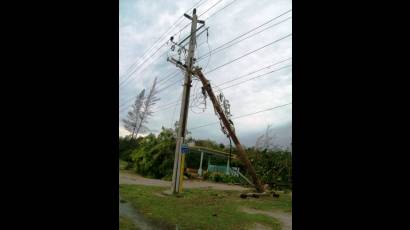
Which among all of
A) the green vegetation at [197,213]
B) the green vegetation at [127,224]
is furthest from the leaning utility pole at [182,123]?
the green vegetation at [127,224]

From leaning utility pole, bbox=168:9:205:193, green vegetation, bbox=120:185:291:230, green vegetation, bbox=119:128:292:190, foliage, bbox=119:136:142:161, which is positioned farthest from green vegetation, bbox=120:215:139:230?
foliage, bbox=119:136:142:161

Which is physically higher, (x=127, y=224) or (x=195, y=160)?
(x=195, y=160)

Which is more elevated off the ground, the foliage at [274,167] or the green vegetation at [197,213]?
the foliage at [274,167]

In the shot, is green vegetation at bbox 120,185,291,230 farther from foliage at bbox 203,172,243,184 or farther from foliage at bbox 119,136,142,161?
foliage at bbox 119,136,142,161

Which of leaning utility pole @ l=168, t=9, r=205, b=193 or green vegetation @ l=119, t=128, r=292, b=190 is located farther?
green vegetation @ l=119, t=128, r=292, b=190

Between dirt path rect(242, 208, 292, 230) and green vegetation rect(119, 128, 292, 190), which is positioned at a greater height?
green vegetation rect(119, 128, 292, 190)

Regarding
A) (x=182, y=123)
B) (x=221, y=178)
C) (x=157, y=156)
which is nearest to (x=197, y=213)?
(x=182, y=123)

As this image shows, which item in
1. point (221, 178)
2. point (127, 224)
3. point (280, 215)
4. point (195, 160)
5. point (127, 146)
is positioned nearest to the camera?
point (127, 224)

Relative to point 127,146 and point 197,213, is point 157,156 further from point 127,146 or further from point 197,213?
point 197,213

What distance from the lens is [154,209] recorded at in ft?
23.8

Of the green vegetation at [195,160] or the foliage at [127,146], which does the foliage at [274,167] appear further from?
the foliage at [127,146]
